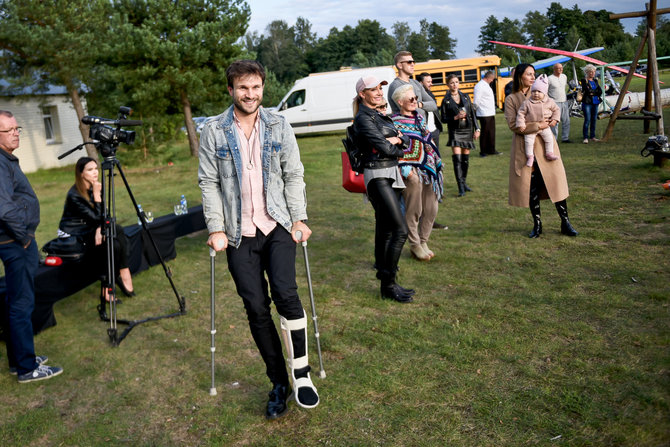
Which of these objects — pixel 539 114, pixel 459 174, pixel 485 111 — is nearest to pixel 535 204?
pixel 539 114

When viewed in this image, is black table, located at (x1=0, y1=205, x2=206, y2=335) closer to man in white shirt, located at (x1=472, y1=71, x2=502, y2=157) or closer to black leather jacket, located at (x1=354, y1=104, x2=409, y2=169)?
black leather jacket, located at (x1=354, y1=104, x2=409, y2=169)

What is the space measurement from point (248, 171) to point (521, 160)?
Answer: 4387 mm

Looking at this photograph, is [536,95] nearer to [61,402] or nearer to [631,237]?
[631,237]

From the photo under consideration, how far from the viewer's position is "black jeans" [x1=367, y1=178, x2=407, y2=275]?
5258 millimetres

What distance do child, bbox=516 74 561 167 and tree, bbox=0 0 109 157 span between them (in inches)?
591

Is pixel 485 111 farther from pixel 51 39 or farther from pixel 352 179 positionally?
pixel 51 39

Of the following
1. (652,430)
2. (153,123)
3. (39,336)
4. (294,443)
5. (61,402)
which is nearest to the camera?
(652,430)

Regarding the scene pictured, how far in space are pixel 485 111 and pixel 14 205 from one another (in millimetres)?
11714

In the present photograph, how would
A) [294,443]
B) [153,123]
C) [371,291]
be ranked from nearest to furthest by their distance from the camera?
[294,443]
[371,291]
[153,123]

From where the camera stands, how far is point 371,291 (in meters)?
5.73

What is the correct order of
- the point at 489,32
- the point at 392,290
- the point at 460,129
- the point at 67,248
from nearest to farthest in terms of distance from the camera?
the point at 392,290
the point at 67,248
the point at 460,129
the point at 489,32

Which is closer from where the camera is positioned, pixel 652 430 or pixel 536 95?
pixel 652 430

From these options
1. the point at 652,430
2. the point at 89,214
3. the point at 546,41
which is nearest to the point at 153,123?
the point at 89,214

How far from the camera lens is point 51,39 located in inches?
668
